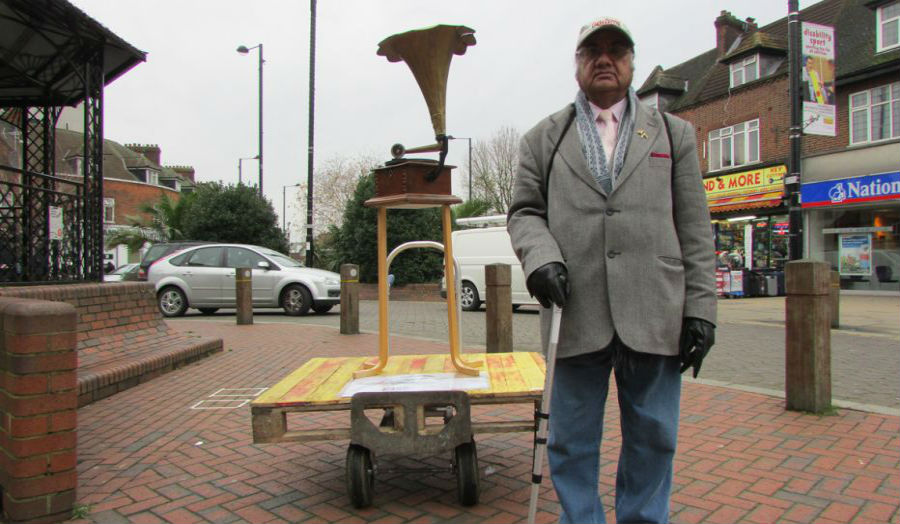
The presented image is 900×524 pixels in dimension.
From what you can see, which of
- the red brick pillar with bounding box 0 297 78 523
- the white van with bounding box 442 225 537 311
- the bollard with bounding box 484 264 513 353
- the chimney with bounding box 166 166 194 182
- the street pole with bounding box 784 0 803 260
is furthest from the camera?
the chimney with bounding box 166 166 194 182

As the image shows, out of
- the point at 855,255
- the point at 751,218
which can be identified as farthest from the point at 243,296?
the point at 751,218

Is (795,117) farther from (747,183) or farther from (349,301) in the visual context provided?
(747,183)

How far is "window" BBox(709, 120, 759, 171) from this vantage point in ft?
78.3

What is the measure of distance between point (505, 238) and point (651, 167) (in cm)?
1222

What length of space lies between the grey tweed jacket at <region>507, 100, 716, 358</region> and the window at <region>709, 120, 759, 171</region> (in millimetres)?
24015

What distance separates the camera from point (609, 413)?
477cm

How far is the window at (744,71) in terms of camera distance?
23.9 metres

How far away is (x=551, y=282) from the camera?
2.13m

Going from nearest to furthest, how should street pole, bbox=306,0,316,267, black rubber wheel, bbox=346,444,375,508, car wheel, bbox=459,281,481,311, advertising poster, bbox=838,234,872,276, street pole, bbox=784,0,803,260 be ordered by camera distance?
black rubber wheel, bbox=346,444,375,508 → street pole, bbox=784,0,803,260 → car wheel, bbox=459,281,481,311 → street pole, bbox=306,0,316,267 → advertising poster, bbox=838,234,872,276

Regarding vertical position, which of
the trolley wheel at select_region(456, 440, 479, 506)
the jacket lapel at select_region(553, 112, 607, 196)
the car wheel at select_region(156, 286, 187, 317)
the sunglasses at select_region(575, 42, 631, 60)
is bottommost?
the trolley wheel at select_region(456, 440, 479, 506)

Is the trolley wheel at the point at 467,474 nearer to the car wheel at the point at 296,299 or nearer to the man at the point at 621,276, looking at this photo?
the man at the point at 621,276

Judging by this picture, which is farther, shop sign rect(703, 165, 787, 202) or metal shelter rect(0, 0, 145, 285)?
shop sign rect(703, 165, 787, 202)

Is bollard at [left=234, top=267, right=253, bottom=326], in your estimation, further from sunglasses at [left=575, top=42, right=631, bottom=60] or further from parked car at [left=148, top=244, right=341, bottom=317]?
sunglasses at [left=575, top=42, right=631, bottom=60]

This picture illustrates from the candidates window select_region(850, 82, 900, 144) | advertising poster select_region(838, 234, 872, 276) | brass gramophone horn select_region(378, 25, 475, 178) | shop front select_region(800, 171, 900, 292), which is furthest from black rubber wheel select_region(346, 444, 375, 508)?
advertising poster select_region(838, 234, 872, 276)
